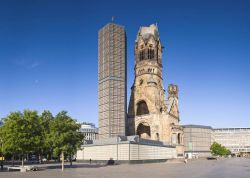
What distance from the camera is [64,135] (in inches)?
2335

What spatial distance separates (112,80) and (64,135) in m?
61.0

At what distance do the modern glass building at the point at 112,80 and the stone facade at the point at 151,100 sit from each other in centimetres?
967

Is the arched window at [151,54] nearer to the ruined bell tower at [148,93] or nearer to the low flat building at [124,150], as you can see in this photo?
the ruined bell tower at [148,93]

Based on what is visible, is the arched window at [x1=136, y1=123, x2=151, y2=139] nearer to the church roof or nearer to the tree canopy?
the church roof

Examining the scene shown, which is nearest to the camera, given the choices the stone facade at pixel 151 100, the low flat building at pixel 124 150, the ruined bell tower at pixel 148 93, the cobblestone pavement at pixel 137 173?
the cobblestone pavement at pixel 137 173

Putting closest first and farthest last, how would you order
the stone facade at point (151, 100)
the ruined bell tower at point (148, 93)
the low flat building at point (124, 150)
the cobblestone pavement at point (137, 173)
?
the cobblestone pavement at point (137, 173), the low flat building at point (124, 150), the stone facade at point (151, 100), the ruined bell tower at point (148, 93)

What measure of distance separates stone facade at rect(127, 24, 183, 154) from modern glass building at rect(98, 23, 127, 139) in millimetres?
9673

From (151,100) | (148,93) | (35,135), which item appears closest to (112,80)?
(148,93)

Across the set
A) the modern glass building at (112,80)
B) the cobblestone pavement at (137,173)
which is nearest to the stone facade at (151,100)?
the modern glass building at (112,80)

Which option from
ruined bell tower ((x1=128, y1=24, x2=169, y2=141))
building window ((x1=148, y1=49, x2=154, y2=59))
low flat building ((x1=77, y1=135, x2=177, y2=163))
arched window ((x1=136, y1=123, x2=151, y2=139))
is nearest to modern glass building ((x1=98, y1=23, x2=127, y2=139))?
ruined bell tower ((x1=128, y1=24, x2=169, y2=141))

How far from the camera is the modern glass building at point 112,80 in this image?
116 m

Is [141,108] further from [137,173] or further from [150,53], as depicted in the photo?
[137,173]

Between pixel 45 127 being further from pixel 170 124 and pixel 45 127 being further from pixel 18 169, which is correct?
pixel 170 124

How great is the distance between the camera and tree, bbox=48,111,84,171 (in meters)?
59.0
